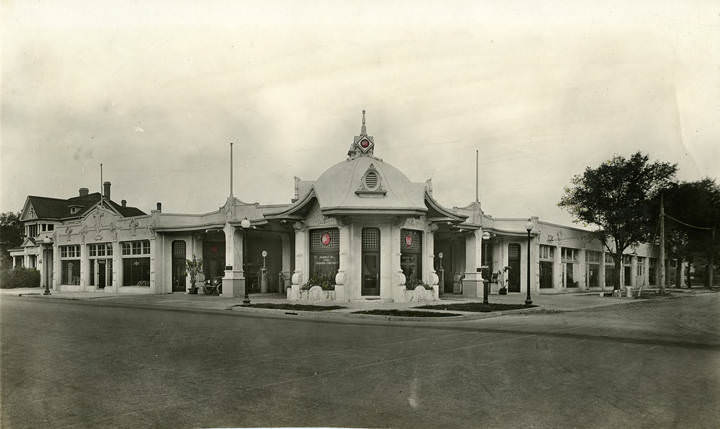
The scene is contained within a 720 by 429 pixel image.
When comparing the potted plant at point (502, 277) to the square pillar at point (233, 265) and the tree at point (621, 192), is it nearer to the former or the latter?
Result: the tree at point (621, 192)

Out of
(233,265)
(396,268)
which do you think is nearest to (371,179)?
(396,268)

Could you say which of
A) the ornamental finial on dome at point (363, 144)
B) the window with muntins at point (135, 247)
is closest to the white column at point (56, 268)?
the window with muntins at point (135, 247)

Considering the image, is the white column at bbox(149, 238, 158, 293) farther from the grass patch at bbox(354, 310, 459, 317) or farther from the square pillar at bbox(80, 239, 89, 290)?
the grass patch at bbox(354, 310, 459, 317)

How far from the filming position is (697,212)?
146ft

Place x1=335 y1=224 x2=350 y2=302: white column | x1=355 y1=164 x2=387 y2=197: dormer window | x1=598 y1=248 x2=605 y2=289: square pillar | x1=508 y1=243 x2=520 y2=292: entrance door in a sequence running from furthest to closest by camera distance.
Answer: x1=598 y1=248 x2=605 y2=289: square pillar, x1=508 y1=243 x2=520 y2=292: entrance door, x1=355 y1=164 x2=387 y2=197: dormer window, x1=335 y1=224 x2=350 y2=302: white column

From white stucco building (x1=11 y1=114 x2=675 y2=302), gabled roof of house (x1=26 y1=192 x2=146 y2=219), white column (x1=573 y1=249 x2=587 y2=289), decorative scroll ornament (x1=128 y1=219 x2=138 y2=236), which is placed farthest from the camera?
gabled roof of house (x1=26 y1=192 x2=146 y2=219)

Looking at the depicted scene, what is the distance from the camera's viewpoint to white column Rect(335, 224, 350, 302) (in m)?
27.1

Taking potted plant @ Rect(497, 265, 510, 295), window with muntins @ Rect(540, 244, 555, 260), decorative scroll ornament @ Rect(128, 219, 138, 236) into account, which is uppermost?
decorative scroll ornament @ Rect(128, 219, 138, 236)

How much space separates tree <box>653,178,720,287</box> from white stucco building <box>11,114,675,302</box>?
20.0 feet

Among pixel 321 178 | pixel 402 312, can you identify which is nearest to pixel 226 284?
pixel 321 178

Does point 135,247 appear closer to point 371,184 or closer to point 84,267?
point 84,267

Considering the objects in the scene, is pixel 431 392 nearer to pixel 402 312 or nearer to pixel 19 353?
pixel 19 353

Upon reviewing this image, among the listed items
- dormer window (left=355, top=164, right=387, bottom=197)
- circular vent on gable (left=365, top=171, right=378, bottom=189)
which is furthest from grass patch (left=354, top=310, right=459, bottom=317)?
circular vent on gable (left=365, top=171, right=378, bottom=189)

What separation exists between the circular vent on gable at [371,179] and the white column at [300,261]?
417 centimetres
